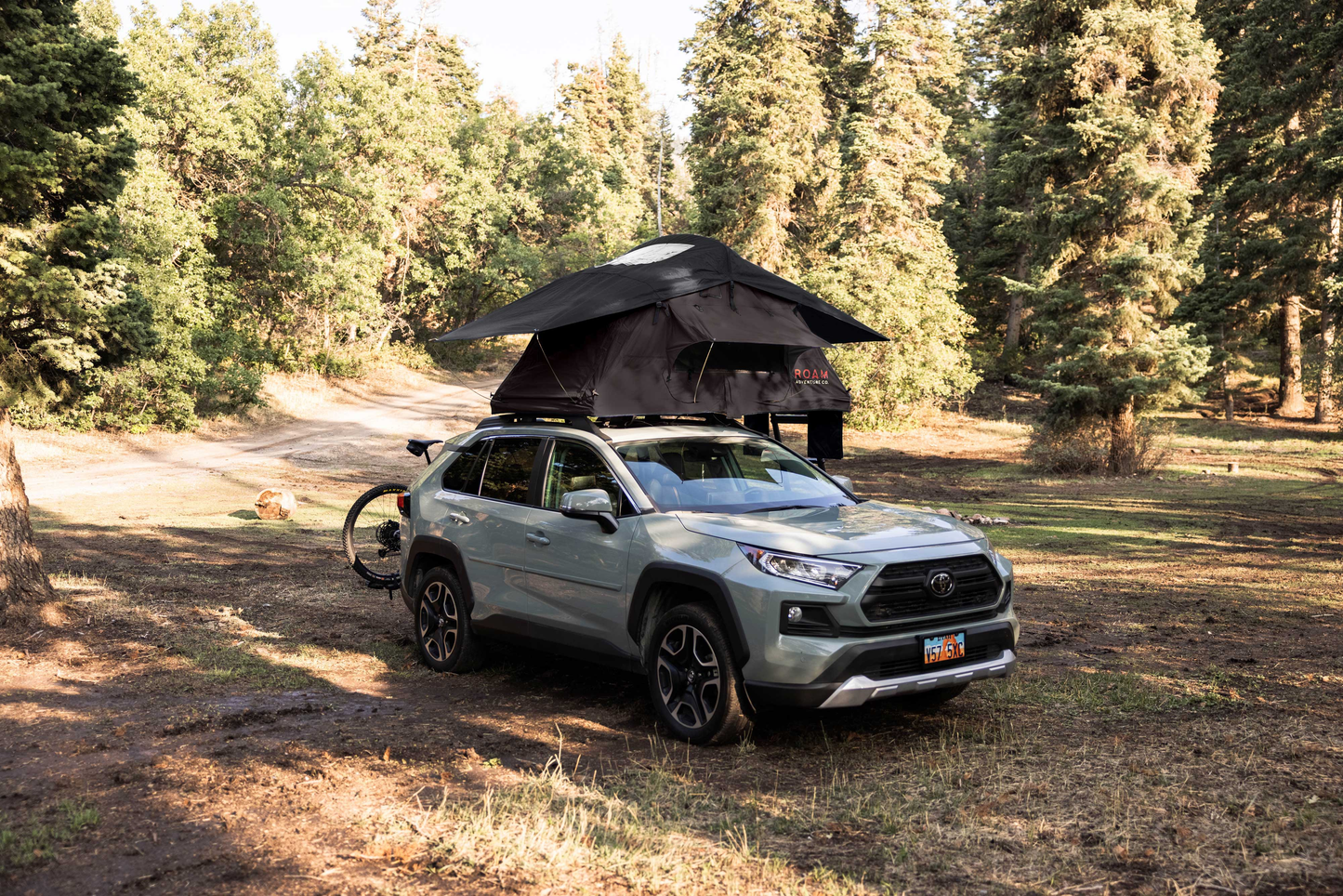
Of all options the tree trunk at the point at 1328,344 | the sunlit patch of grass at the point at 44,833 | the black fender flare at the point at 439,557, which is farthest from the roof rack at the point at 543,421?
the tree trunk at the point at 1328,344

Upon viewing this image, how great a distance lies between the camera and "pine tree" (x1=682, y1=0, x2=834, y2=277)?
131 feet

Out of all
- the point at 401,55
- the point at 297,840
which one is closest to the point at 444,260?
the point at 401,55

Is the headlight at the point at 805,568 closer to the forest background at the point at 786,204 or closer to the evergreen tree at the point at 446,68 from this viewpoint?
the forest background at the point at 786,204

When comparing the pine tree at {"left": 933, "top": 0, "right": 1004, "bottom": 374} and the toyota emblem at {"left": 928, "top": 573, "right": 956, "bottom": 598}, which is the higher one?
the pine tree at {"left": 933, "top": 0, "right": 1004, "bottom": 374}

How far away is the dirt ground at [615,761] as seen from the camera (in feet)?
14.4

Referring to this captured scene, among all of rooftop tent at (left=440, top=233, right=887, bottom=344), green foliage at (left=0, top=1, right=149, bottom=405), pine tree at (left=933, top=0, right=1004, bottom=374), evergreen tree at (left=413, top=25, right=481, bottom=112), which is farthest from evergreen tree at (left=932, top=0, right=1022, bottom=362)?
rooftop tent at (left=440, top=233, right=887, bottom=344)

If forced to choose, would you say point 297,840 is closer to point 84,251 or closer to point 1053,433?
point 84,251

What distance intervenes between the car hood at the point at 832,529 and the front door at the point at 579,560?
55 centimetres

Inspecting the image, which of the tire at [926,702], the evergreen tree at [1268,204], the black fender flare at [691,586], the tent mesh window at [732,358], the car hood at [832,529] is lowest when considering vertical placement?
the tire at [926,702]

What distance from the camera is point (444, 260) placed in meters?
49.0

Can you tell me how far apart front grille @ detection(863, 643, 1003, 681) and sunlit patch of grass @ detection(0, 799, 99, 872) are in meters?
3.83

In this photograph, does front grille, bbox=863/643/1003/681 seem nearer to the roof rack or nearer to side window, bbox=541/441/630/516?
side window, bbox=541/441/630/516

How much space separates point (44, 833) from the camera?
15.6ft

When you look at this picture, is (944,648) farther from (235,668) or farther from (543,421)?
(235,668)
